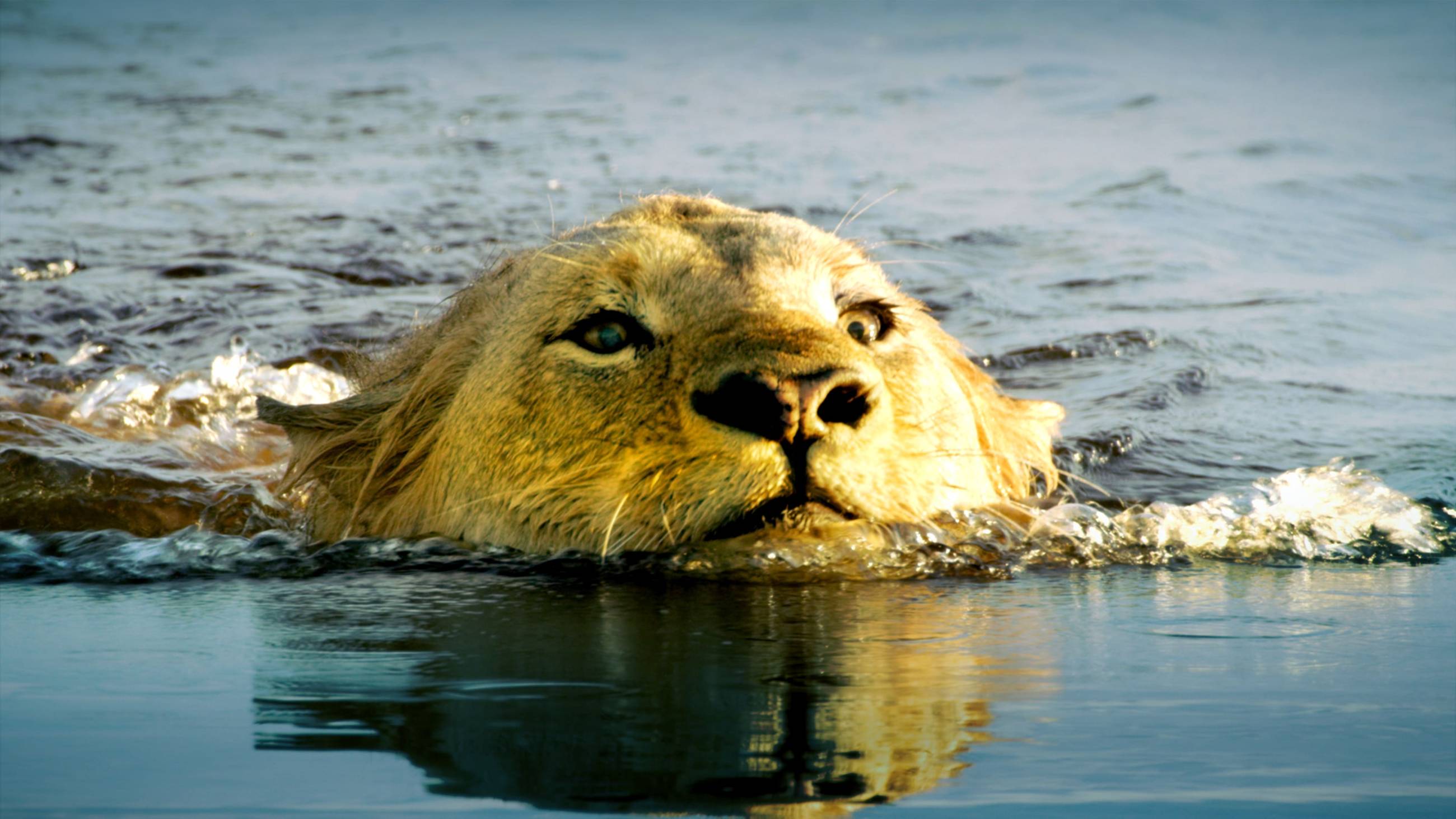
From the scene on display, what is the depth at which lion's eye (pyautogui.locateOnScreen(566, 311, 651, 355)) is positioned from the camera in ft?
16.2

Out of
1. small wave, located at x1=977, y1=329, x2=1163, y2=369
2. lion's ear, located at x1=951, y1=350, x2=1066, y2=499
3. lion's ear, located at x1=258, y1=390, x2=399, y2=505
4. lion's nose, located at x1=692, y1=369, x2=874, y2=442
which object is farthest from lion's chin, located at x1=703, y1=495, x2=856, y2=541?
small wave, located at x1=977, y1=329, x2=1163, y2=369

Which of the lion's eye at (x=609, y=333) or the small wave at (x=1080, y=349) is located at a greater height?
the small wave at (x=1080, y=349)

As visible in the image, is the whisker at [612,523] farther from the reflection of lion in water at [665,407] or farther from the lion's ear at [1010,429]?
the lion's ear at [1010,429]

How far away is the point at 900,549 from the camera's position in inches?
184

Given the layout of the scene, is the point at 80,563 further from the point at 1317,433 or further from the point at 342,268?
the point at 342,268

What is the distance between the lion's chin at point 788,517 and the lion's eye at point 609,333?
2.74 ft

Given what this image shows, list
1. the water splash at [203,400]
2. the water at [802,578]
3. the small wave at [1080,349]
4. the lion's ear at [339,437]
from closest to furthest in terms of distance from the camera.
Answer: the water at [802,578], the lion's ear at [339,437], the water splash at [203,400], the small wave at [1080,349]

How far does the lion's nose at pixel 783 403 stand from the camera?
4105mm

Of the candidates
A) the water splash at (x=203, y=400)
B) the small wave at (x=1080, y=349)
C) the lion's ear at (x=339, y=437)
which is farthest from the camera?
the small wave at (x=1080, y=349)

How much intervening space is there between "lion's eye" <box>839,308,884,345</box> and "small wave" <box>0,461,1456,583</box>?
2.06 ft

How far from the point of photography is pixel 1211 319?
35.1 feet

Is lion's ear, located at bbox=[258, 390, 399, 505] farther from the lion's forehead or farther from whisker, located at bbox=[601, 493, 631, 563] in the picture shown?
whisker, located at bbox=[601, 493, 631, 563]

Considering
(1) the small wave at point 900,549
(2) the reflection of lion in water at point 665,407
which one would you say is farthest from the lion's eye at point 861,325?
(1) the small wave at point 900,549

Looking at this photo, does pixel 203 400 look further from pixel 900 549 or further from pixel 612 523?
pixel 900 549
